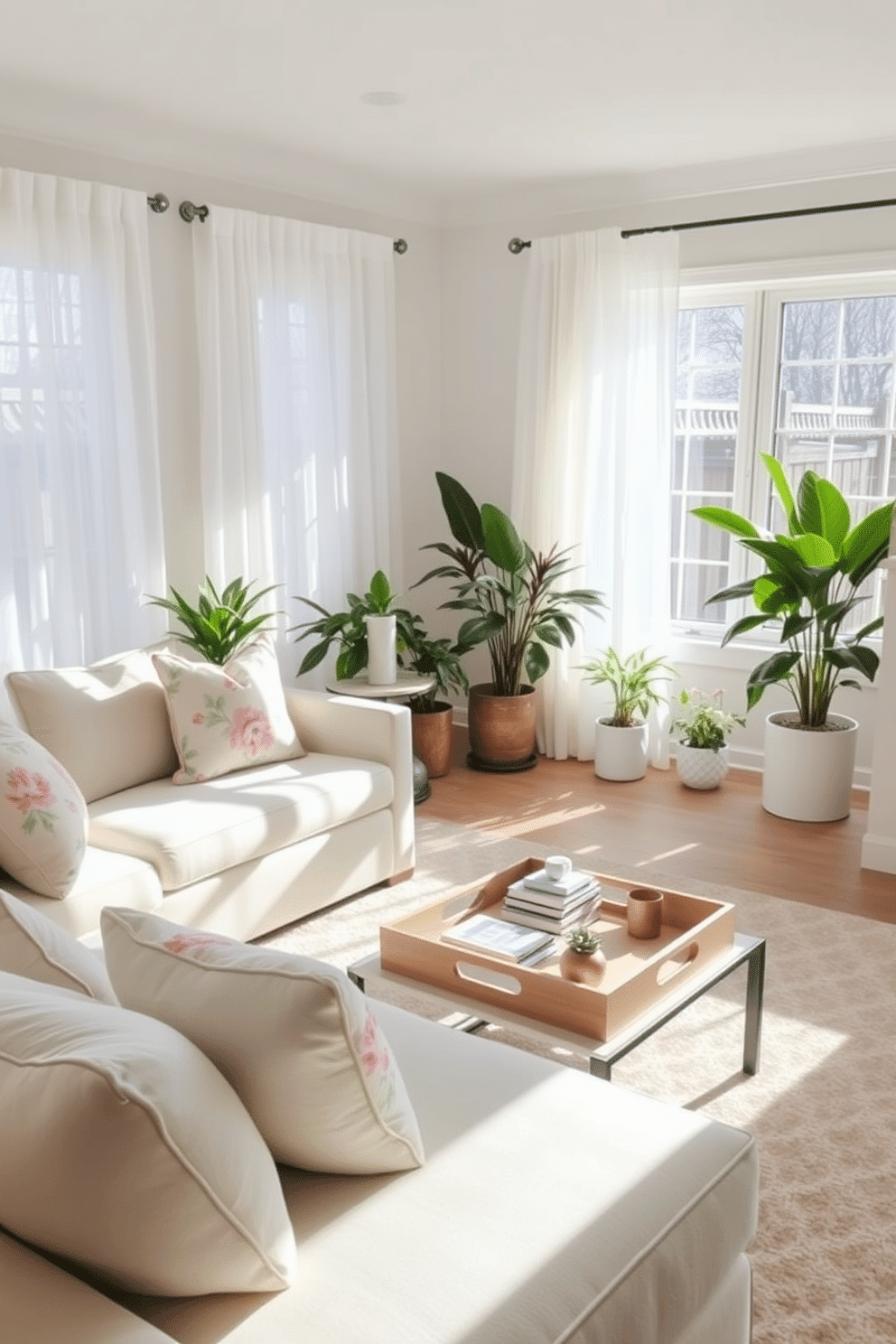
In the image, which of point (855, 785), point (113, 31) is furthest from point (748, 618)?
point (113, 31)

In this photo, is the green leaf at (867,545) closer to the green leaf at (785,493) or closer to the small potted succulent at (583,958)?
the green leaf at (785,493)

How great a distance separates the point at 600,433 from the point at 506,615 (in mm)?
917

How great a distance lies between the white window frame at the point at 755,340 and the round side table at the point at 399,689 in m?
1.37

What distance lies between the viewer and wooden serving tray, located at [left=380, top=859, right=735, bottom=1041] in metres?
2.44

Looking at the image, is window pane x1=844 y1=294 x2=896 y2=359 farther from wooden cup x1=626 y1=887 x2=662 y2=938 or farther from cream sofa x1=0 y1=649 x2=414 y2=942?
wooden cup x1=626 y1=887 x2=662 y2=938

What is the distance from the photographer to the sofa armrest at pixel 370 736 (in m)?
4.06

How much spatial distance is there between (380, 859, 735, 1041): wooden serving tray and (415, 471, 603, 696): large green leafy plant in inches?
90.4

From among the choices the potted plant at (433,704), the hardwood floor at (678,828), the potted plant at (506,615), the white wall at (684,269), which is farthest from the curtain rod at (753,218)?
the hardwood floor at (678,828)

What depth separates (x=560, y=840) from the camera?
4.59 m

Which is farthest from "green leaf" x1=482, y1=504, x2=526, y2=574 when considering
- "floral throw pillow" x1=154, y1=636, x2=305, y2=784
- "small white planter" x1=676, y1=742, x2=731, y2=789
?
"floral throw pillow" x1=154, y1=636, x2=305, y2=784

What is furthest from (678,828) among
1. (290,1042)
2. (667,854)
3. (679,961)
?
(290,1042)

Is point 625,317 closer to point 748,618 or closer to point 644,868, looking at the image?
point 748,618

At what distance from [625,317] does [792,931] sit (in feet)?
9.25

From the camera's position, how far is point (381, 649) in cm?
475
